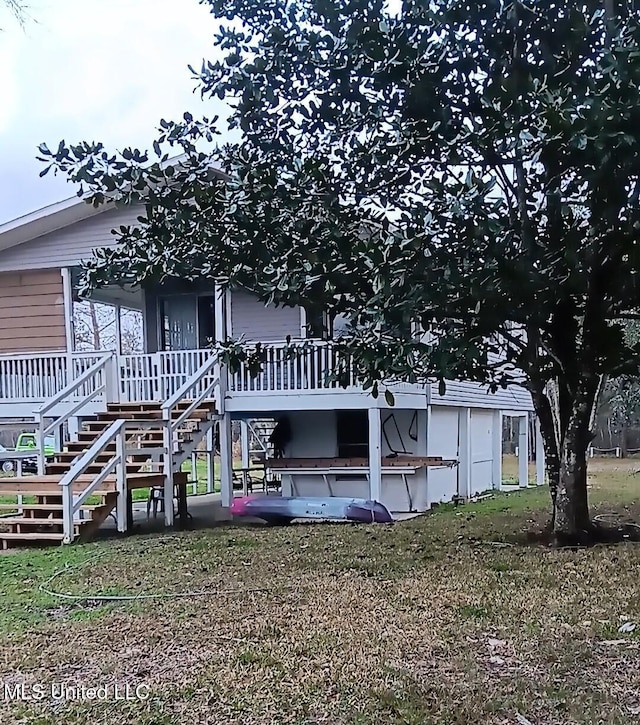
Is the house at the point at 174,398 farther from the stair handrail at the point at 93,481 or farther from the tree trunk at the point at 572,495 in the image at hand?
the tree trunk at the point at 572,495

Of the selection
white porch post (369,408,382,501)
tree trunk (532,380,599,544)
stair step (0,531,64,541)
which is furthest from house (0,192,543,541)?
tree trunk (532,380,599,544)

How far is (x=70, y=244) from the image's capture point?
13.1 metres

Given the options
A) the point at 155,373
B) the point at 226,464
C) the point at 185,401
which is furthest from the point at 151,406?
the point at 226,464

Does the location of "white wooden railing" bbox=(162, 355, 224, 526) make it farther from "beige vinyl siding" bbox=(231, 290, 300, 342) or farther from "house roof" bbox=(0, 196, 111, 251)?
"house roof" bbox=(0, 196, 111, 251)

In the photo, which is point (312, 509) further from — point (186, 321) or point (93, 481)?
point (186, 321)

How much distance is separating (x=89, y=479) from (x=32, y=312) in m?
5.32

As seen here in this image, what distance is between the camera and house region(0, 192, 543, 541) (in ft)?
33.9

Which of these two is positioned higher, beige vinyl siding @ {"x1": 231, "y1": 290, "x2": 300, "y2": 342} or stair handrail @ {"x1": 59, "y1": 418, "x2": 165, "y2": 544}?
beige vinyl siding @ {"x1": 231, "y1": 290, "x2": 300, "y2": 342}

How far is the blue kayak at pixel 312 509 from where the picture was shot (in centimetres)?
1067

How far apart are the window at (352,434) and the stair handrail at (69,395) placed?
387 cm

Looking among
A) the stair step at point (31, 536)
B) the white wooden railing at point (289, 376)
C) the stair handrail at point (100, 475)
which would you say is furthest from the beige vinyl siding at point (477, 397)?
the stair step at point (31, 536)

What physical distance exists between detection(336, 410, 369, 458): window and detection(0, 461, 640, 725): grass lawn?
494cm

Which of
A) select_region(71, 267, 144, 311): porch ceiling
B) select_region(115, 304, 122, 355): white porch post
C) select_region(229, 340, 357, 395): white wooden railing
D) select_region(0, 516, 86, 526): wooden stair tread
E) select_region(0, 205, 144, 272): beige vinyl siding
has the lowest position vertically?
select_region(0, 516, 86, 526): wooden stair tread

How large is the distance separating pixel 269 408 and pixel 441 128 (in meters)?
5.93
